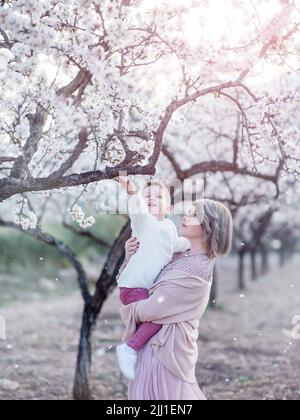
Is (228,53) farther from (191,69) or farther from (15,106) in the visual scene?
(15,106)

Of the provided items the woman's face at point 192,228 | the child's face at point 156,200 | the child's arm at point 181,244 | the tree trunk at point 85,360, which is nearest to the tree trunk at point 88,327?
the tree trunk at point 85,360

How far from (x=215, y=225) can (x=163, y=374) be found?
106 cm

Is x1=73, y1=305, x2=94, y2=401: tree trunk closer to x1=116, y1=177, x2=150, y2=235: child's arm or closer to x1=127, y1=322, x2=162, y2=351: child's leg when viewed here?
x1=127, y1=322, x2=162, y2=351: child's leg

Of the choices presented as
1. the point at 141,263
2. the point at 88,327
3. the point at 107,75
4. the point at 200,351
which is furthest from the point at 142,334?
the point at 200,351

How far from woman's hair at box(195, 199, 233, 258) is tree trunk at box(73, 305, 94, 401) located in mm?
3818

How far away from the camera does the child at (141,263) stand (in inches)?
170

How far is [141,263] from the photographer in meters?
4.37

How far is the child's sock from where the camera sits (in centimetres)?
429

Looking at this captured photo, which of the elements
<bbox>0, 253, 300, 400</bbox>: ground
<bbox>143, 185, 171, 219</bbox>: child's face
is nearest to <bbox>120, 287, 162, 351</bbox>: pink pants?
<bbox>143, 185, 171, 219</bbox>: child's face

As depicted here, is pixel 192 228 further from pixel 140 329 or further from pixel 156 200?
pixel 140 329

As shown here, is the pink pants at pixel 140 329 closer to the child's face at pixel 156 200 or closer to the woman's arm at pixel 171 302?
the woman's arm at pixel 171 302

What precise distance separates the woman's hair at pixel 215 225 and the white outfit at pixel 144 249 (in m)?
0.28
